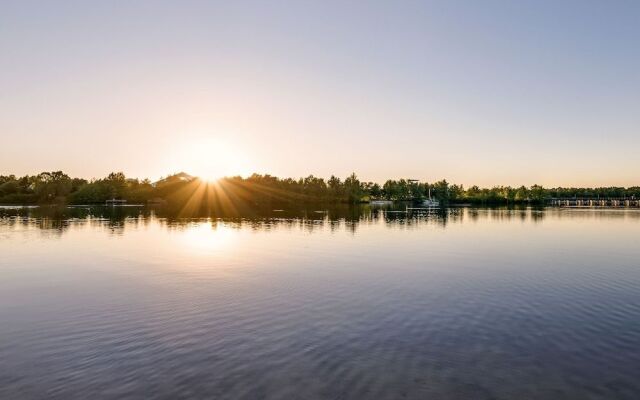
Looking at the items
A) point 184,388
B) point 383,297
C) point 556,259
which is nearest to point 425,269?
point 383,297

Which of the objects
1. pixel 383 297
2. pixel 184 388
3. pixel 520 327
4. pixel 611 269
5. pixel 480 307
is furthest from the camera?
pixel 611 269

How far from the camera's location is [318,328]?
2092cm

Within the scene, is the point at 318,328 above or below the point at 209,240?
below

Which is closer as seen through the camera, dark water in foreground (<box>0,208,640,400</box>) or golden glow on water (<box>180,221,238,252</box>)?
→ dark water in foreground (<box>0,208,640,400</box>)

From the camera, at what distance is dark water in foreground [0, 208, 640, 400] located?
14.6m

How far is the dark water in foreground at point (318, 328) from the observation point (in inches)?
576

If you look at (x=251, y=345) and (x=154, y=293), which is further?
(x=154, y=293)

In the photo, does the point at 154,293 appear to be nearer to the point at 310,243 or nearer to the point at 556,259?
the point at 310,243

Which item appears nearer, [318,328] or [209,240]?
[318,328]

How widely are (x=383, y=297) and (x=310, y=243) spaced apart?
107 feet

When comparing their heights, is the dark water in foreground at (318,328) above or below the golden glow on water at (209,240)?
below

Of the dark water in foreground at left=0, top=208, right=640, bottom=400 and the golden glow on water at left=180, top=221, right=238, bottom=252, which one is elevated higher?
the golden glow on water at left=180, top=221, right=238, bottom=252

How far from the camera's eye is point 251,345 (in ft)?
60.2

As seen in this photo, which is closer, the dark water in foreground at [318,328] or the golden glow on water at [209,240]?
the dark water in foreground at [318,328]
